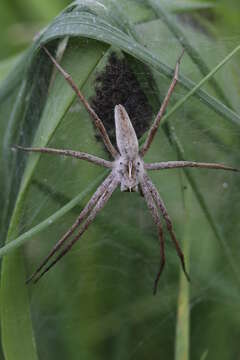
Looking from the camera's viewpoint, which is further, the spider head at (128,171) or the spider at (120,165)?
the spider head at (128,171)

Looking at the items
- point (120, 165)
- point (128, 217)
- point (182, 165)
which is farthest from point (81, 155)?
point (128, 217)

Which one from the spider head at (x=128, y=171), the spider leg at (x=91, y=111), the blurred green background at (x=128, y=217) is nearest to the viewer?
the spider leg at (x=91, y=111)

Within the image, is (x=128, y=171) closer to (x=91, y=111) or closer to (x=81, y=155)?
(x=81, y=155)

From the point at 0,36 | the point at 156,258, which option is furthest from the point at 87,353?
the point at 0,36

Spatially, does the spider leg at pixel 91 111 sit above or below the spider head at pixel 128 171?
above

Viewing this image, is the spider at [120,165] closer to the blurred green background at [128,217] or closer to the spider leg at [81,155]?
the spider leg at [81,155]

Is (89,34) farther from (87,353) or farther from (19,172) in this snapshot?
(87,353)

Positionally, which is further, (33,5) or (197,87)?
(33,5)

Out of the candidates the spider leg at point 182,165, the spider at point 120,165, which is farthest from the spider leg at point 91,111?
the spider leg at point 182,165

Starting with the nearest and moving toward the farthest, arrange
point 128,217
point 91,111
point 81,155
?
1. point 91,111
2. point 81,155
3. point 128,217
